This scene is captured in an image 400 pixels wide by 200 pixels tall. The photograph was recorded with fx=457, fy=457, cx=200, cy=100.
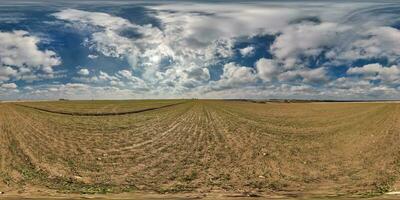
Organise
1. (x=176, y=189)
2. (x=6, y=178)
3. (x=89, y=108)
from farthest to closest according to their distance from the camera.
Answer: (x=89, y=108) → (x=6, y=178) → (x=176, y=189)

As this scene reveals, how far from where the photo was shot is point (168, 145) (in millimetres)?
27016

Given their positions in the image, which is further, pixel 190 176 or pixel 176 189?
pixel 190 176

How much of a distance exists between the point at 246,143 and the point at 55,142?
11784mm

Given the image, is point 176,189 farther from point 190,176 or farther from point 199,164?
point 199,164

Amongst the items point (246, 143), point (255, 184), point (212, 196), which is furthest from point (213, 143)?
point (212, 196)

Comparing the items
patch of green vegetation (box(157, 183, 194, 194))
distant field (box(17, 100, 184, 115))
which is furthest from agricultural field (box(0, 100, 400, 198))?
distant field (box(17, 100, 184, 115))

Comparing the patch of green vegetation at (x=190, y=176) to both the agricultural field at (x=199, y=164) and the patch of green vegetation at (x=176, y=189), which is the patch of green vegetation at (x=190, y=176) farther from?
the patch of green vegetation at (x=176, y=189)

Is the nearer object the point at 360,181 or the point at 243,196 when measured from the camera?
the point at 243,196

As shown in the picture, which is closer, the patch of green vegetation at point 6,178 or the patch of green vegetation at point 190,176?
the patch of green vegetation at point 6,178

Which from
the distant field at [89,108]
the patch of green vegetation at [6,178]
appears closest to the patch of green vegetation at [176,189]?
the patch of green vegetation at [6,178]

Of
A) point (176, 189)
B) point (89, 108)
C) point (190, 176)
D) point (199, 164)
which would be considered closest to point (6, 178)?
point (176, 189)

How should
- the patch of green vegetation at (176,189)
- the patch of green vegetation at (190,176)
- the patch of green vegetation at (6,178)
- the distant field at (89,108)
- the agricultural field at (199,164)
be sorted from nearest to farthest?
the patch of green vegetation at (176,189) < the agricultural field at (199,164) < the patch of green vegetation at (6,178) < the patch of green vegetation at (190,176) < the distant field at (89,108)

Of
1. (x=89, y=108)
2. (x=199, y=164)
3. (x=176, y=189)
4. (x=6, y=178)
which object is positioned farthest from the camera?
(x=89, y=108)

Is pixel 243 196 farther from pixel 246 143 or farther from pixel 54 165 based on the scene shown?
pixel 246 143
